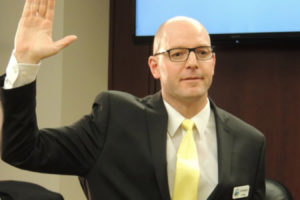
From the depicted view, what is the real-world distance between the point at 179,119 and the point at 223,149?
193 millimetres

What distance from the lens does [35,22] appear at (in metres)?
1.34

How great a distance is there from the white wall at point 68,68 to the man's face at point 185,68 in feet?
4.43

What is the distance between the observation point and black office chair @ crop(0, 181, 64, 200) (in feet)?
6.80

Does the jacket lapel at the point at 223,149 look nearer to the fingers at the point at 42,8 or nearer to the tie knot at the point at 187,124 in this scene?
the tie knot at the point at 187,124

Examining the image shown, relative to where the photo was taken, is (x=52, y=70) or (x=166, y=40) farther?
(x=52, y=70)

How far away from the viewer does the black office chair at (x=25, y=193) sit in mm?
2072

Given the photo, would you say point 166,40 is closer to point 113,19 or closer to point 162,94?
point 162,94

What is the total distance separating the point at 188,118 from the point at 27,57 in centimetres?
65

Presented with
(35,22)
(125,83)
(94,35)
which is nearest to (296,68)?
(125,83)

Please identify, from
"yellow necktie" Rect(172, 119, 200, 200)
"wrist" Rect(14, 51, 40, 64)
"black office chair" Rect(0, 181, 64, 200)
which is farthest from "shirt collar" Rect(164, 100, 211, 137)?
"black office chair" Rect(0, 181, 64, 200)

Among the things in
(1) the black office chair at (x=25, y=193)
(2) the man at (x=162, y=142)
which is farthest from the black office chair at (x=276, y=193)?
(1) the black office chair at (x=25, y=193)

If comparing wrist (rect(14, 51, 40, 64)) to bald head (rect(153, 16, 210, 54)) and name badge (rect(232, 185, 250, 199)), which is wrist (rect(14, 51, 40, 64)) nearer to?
bald head (rect(153, 16, 210, 54))

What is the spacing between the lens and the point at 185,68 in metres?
1.58

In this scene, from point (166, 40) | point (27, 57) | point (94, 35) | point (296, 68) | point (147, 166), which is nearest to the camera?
point (27, 57)
